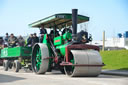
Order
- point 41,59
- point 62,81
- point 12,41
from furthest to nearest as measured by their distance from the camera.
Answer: point 12,41
point 41,59
point 62,81

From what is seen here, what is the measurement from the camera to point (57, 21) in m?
12.2

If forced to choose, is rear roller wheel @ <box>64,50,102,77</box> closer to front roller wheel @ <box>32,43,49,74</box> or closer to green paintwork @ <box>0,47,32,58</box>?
front roller wheel @ <box>32,43,49,74</box>

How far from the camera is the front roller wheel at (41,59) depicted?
1135 cm

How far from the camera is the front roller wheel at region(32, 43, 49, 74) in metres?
11.4

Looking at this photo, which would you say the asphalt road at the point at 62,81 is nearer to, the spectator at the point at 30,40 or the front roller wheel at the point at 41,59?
the front roller wheel at the point at 41,59

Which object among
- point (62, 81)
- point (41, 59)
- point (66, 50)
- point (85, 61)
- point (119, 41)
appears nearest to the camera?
point (62, 81)

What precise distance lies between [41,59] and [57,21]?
1.95 meters

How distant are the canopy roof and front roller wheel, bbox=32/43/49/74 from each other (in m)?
1.17

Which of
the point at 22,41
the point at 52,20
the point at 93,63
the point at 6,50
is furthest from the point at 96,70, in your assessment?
the point at 6,50

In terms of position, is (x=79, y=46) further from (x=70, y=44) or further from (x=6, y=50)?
(x=6, y=50)

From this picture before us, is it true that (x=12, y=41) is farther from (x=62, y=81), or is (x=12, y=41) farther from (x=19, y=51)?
(x=62, y=81)

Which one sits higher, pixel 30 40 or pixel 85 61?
pixel 30 40

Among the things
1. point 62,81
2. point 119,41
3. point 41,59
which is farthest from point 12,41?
point 119,41

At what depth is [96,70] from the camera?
9930mm
